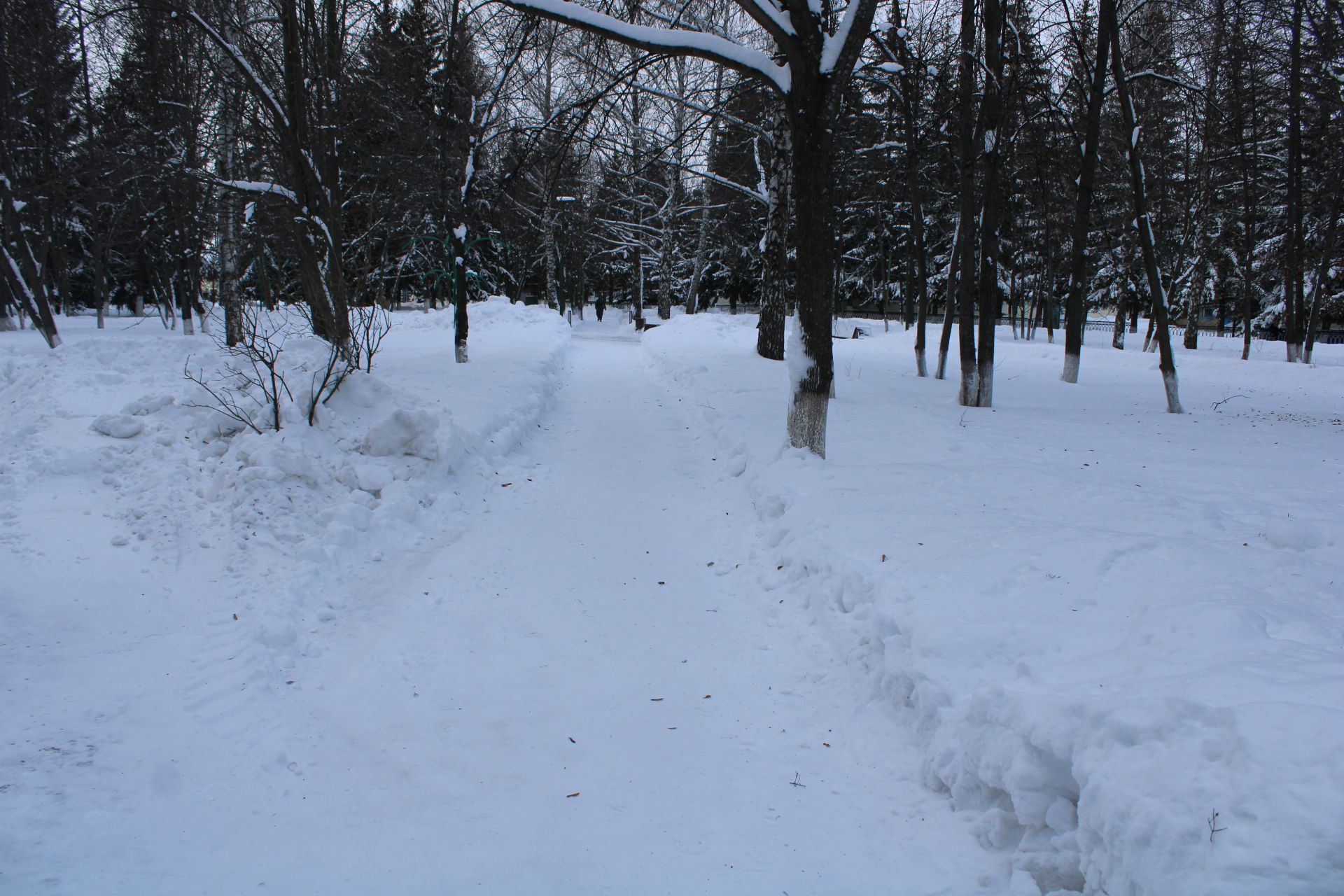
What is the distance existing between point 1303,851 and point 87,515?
6.61 meters

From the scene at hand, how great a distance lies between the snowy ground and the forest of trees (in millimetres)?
2071

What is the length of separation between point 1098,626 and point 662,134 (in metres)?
13.7

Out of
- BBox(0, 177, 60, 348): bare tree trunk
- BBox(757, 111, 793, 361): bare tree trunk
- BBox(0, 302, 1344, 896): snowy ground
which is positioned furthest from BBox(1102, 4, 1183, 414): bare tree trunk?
BBox(0, 177, 60, 348): bare tree trunk

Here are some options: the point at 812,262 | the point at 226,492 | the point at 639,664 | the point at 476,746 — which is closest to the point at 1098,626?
the point at 639,664

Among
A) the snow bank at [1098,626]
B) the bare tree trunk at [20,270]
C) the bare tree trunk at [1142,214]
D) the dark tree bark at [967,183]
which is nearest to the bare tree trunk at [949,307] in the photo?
the dark tree bark at [967,183]

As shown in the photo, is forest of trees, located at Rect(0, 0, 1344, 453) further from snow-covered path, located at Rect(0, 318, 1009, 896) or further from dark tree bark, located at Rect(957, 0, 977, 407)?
snow-covered path, located at Rect(0, 318, 1009, 896)

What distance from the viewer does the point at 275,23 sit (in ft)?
35.1

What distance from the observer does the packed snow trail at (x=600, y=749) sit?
2734 millimetres

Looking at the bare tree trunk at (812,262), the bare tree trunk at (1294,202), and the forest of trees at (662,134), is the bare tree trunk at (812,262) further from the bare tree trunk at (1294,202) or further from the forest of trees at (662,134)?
the bare tree trunk at (1294,202)

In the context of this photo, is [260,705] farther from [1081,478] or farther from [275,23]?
[275,23]

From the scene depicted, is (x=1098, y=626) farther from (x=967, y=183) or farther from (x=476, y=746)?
(x=967, y=183)

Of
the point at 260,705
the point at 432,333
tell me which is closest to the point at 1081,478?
the point at 260,705

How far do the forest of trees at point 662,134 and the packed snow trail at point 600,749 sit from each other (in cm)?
341

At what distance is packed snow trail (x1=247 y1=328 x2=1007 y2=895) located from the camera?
2734 millimetres
